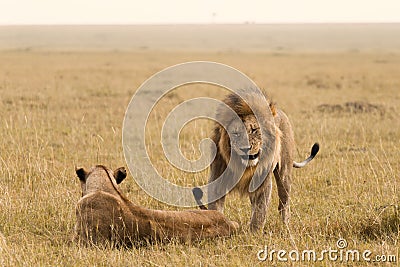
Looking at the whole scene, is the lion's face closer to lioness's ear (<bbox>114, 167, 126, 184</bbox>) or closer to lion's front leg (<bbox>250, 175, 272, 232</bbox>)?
lion's front leg (<bbox>250, 175, 272, 232</bbox>)

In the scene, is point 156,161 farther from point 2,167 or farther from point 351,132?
point 351,132

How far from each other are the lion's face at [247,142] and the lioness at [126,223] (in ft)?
1.98

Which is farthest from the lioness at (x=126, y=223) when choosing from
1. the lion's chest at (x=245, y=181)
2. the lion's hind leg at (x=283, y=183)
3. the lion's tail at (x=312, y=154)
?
the lion's tail at (x=312, y=154)

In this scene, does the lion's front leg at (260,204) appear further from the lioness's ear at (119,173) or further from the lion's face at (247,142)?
the lioness's ear at (119,173)

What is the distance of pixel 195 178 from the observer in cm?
695

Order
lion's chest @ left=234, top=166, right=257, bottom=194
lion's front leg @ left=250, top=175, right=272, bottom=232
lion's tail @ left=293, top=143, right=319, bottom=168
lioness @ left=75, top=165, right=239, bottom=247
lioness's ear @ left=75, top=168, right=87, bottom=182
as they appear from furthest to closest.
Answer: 1. lion's tail @ left=293, top=143, right=319, bottom=168
2. lion's front leg @ left=250, top=175, right=272, bottom=232
3. lion's chest @ left=234, top=166, right=257, bottom=194
4. lioness's ear @ left=75, top=168, right=87, bottom=182
5. lioness @ left=75, top=165, right=239, bottom=247

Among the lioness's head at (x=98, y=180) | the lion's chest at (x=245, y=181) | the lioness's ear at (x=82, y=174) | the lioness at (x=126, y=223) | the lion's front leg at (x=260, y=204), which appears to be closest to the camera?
the lioness at (x=126, y=223)

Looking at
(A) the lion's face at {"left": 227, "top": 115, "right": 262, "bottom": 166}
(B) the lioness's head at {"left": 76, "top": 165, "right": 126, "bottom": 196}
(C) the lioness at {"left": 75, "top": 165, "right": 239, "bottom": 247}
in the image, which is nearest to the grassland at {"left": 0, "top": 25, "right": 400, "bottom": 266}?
(C) the lioness at {"left": 75, "top": 165, "right": 239, "bottom": 247}

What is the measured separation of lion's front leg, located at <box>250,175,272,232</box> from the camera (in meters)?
5.11

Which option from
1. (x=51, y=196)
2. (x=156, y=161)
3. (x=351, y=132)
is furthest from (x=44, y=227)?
(x=351, y=132)

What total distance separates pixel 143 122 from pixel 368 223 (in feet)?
27.0

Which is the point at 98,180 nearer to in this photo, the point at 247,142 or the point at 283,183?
the point at 247,142

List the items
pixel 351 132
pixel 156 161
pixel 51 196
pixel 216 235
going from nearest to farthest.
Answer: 1. pixel 216 235
2. pixel 51 196
3. pixel 156 161
4. pixel 351 132

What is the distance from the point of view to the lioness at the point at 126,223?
4445 millimetres
